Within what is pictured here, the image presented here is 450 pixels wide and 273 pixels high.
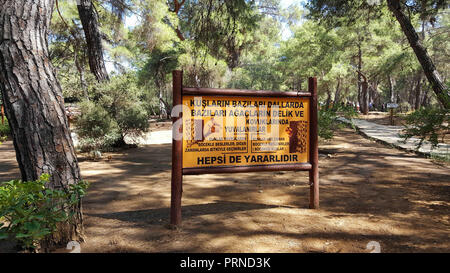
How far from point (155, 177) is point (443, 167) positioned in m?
5.90

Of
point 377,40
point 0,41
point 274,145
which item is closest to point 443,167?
point 274,145

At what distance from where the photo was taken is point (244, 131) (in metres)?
3.87

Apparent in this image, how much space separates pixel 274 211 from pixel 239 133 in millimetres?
1078

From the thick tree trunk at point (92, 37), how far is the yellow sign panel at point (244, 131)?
765 cm

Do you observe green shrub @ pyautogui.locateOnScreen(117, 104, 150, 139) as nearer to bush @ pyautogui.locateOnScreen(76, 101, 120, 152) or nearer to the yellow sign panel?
bush @ pyautogui.locateOnScreen(76, 101, 120, 152)

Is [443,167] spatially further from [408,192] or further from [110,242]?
[110,242]

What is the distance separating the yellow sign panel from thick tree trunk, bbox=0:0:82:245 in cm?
127

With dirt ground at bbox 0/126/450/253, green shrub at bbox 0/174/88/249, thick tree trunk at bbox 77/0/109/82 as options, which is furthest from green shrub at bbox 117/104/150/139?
green shrub at bbox 0/174/88/249

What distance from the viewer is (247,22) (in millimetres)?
8273

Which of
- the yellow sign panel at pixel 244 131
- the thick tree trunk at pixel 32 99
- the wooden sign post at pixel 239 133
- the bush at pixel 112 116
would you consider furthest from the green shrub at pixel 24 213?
the bush at pixel 112 116

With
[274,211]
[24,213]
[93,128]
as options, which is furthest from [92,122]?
[24,213]

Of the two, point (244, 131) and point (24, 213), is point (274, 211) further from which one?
point (24, 213)

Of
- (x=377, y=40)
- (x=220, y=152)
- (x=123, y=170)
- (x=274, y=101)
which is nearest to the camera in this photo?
(x=220, y=152)

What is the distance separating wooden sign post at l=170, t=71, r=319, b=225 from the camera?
3.47m
